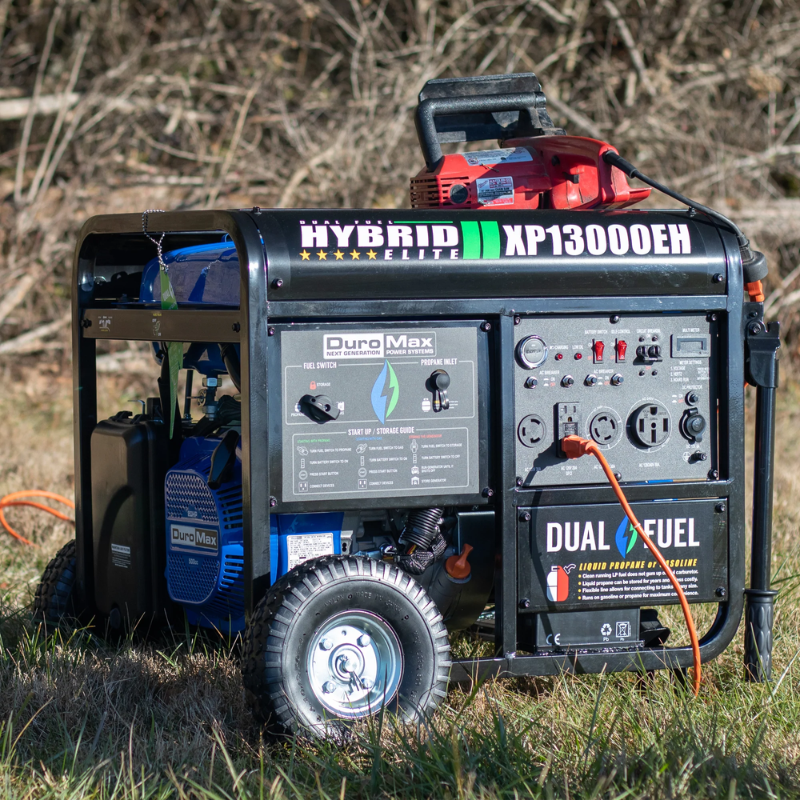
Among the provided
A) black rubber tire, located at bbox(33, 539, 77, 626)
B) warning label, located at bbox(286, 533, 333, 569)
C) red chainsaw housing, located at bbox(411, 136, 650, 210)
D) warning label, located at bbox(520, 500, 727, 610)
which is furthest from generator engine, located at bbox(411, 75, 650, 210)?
black rubber tire, located at bbox(33, 539, 77, 626)

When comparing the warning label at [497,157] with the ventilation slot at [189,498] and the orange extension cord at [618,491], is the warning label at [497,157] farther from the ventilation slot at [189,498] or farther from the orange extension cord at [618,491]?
the ventilation slot at [189,498]

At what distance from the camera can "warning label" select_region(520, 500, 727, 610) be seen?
2.81 meters

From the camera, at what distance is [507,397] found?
9.04ft

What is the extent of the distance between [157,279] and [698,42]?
22.5ft

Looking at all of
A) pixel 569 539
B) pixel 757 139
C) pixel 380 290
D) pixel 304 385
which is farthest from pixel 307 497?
pixel 757 139

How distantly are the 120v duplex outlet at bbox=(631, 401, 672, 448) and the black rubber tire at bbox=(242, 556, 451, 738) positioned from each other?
0.71 metres

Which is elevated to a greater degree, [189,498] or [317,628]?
[189,498]

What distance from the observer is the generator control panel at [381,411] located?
2609 mm

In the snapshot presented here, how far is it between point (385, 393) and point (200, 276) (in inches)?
24.9

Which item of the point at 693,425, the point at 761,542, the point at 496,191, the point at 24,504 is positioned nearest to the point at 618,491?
the point at 693,425

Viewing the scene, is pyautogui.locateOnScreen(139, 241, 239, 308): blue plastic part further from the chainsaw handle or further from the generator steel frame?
the chainsaw handle

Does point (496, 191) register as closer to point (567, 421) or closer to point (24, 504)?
point (567, 421)

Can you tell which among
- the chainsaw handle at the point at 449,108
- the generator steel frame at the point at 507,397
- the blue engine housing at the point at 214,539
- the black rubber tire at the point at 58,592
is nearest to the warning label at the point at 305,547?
the blue engine housing at the point at 214,539

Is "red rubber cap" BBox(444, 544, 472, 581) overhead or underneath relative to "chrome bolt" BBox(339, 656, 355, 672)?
overhead
